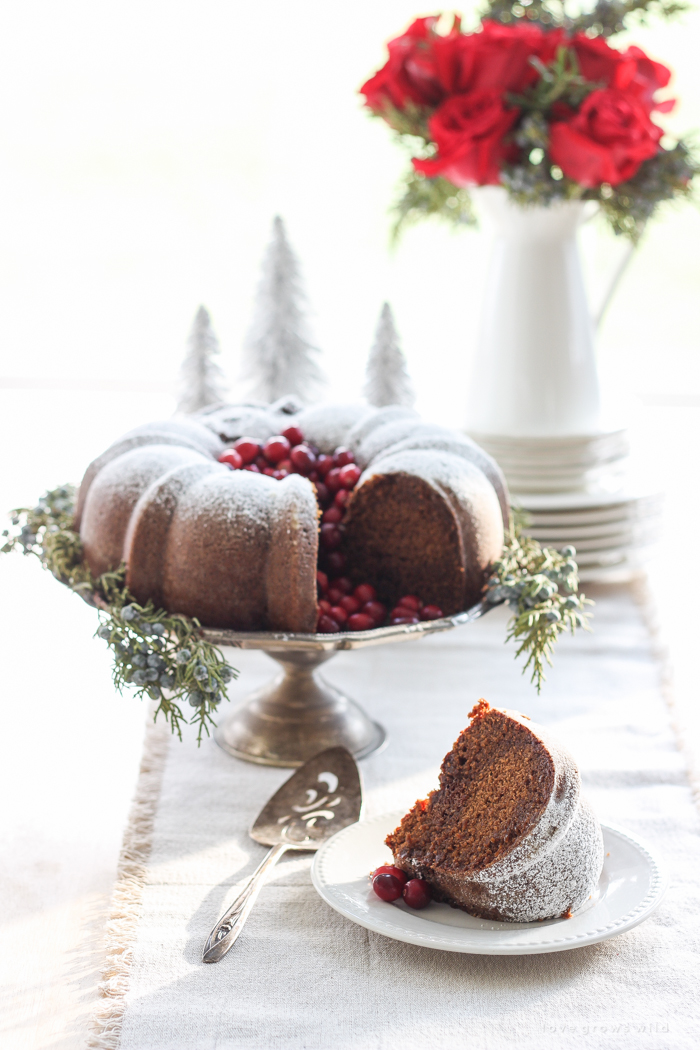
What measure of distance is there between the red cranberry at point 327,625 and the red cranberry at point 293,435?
12.0 inches

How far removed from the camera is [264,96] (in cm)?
349

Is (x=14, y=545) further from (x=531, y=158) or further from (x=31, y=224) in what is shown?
(x=31, y=224)

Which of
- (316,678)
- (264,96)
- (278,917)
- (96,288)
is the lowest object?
(278,917)

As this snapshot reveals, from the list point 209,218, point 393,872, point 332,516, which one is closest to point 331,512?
point 332,516

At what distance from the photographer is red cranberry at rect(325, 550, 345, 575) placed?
1.32 m

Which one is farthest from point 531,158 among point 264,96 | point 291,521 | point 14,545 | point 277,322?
point 264,96

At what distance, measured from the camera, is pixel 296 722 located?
1379mm

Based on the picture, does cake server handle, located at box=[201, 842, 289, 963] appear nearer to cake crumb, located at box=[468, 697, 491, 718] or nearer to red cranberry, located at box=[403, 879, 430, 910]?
red cranberry, located at box=[403, 879, 430, 910]

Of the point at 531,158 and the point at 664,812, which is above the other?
the point at 531,158

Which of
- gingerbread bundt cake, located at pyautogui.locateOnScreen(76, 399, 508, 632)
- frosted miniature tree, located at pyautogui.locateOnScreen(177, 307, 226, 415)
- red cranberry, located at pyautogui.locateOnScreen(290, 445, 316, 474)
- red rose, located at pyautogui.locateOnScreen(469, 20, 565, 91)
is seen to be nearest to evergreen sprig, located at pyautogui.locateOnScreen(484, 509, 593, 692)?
gingerbread bundt cake, located at pyautogui.locateOnScreen(76, 399, 508, 632)

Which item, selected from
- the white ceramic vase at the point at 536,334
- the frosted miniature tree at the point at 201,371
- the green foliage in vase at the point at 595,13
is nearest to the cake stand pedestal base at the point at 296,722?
the white ceramic vase at the point at 536,334

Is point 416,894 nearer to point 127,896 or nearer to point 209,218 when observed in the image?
point 127,896

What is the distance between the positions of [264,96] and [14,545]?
2507mm

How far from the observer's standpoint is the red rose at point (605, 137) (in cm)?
159
